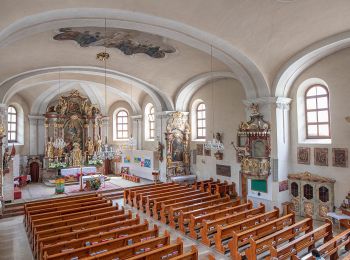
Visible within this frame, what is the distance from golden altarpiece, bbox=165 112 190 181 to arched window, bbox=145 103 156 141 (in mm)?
3500

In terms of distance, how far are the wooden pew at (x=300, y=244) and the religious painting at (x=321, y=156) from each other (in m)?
4.04

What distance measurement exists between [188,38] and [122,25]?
8.04 feet

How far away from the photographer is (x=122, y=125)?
80.4ft

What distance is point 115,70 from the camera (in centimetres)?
1549

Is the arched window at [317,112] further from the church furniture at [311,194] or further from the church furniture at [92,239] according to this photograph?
the church furniture at [92,239]

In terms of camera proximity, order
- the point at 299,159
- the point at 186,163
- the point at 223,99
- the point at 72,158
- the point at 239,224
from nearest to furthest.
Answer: the point at 239,224
the point at 299,159
the point at 223,99
the point at 186,163
the point at 72,158

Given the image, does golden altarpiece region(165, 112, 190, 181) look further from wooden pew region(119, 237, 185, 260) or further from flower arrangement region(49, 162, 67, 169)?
wooden pew region(119, 237, 185, 260)

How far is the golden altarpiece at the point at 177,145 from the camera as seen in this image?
717 inches

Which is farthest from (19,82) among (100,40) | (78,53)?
(100,40)

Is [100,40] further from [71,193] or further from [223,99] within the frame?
[71,193]

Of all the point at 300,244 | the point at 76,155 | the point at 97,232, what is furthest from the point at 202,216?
the point at 76,155

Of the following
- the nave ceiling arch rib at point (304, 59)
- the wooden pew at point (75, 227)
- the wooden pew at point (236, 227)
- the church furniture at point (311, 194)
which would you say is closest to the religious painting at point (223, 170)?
the church furniture at point (311, 194)

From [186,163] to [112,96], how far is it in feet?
30.8

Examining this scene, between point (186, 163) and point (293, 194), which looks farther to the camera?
point (186, 163)
